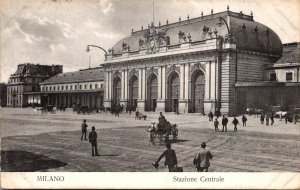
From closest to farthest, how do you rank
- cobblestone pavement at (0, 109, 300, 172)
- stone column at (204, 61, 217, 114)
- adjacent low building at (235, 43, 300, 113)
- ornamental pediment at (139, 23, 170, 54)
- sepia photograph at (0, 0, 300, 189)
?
sepia photograph at (0, 0, 300, 189) → cobblestone pavement at (0, 109, 300, 172) → adjacent low building at (235, 43, 300, 113) → stone column at (204, 61, 217, 114) → ornamental pediment at (139, 23, 170, 54)

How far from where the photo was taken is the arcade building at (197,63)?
2962 centimetres

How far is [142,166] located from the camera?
10.4 metres

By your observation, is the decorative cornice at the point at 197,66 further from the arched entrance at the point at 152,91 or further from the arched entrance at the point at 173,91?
the arched entrance at the point at 152,91

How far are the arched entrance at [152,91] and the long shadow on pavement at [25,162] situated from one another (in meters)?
23.8

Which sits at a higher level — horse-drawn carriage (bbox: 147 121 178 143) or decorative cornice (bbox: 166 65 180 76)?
decorative cornice (bbox: 166 65 180 76)

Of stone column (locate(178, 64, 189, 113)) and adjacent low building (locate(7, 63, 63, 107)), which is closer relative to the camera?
stone column (locate(178, 64, 189, 113))

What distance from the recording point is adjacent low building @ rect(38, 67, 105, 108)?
43.9 meters

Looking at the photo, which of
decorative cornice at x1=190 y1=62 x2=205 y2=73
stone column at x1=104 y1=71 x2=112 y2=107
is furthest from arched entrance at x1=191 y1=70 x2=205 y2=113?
stone column at x1=104 y1=71 x2=112 y2=107

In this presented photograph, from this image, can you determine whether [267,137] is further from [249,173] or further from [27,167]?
[27,167]

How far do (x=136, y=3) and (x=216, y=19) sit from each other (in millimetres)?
20697

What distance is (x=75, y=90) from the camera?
169 feet

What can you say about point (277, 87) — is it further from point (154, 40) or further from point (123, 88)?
point (123, 88)

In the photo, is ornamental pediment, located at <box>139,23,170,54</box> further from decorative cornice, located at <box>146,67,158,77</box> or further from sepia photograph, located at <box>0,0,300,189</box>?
sepia photograph, located at <box>0,0,300,189</box>

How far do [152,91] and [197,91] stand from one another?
5.44 metres
